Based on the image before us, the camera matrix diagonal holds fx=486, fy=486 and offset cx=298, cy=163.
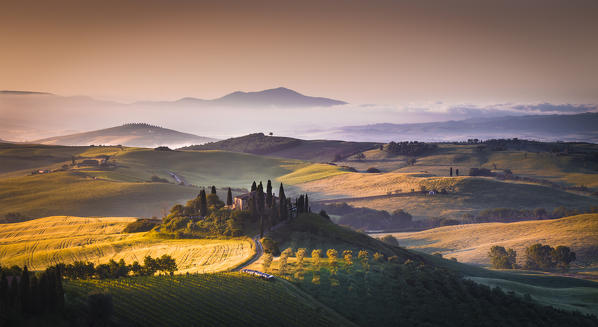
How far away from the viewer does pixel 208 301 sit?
47.1 m

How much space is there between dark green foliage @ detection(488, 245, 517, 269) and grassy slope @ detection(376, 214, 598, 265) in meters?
2.70

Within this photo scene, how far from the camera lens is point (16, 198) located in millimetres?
161000

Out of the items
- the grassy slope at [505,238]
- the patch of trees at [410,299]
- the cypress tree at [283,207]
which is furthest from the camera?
the grassy slope at [505,238]

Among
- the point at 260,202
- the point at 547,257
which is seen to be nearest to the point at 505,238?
the point at 547,257

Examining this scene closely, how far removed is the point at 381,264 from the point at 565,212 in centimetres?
11706

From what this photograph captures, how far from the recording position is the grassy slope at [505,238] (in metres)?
116

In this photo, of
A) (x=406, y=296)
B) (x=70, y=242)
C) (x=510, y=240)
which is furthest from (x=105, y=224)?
(x=510, y=240)

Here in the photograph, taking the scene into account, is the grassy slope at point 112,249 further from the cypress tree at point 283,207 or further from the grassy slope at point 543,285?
the grassy slope at point 543,285

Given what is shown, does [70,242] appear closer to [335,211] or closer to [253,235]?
[253,235]

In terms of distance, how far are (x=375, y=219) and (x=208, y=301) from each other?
123803 mm

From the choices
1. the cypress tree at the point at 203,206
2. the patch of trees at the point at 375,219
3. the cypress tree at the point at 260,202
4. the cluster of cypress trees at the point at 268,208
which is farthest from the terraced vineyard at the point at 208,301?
the patch of trees at the point at 375,219

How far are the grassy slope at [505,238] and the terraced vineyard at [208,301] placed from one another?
74410mm

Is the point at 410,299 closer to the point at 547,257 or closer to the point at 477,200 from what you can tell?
the point at 547,257

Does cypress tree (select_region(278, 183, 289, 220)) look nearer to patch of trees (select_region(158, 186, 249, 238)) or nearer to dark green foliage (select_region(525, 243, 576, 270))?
patch of trees (select_region(158, 186, 249, 238))
